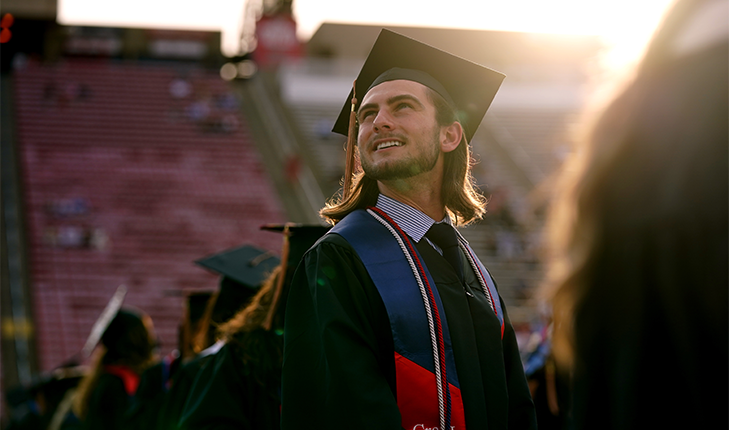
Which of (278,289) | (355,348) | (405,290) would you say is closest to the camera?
(355,348)

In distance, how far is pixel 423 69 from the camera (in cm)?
235

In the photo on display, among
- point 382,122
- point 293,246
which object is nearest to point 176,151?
point 293,246

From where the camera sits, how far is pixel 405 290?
181cm

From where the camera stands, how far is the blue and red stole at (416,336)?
171 cm

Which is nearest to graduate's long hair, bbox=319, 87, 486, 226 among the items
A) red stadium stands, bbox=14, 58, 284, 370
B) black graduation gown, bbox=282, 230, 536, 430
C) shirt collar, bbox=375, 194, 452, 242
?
shirt collar, bbox=375, 194, 452, 242

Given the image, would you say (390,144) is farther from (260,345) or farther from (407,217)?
(260,345)

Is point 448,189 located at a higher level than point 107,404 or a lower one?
higher

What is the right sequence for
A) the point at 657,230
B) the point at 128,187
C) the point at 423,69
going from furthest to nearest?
the point at 128,187 < the point at 423,69 < the point at 657,230

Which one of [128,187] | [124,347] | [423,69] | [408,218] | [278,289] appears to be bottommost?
[128,187]

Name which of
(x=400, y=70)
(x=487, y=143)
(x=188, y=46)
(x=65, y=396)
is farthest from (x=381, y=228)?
(x=188, y=46)

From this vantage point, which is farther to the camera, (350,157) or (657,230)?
(350,157)

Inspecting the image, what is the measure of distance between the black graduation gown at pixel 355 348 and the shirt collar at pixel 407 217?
6 centimetres

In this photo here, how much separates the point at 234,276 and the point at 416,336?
1.98 metres

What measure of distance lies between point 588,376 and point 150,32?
31.3 meters
